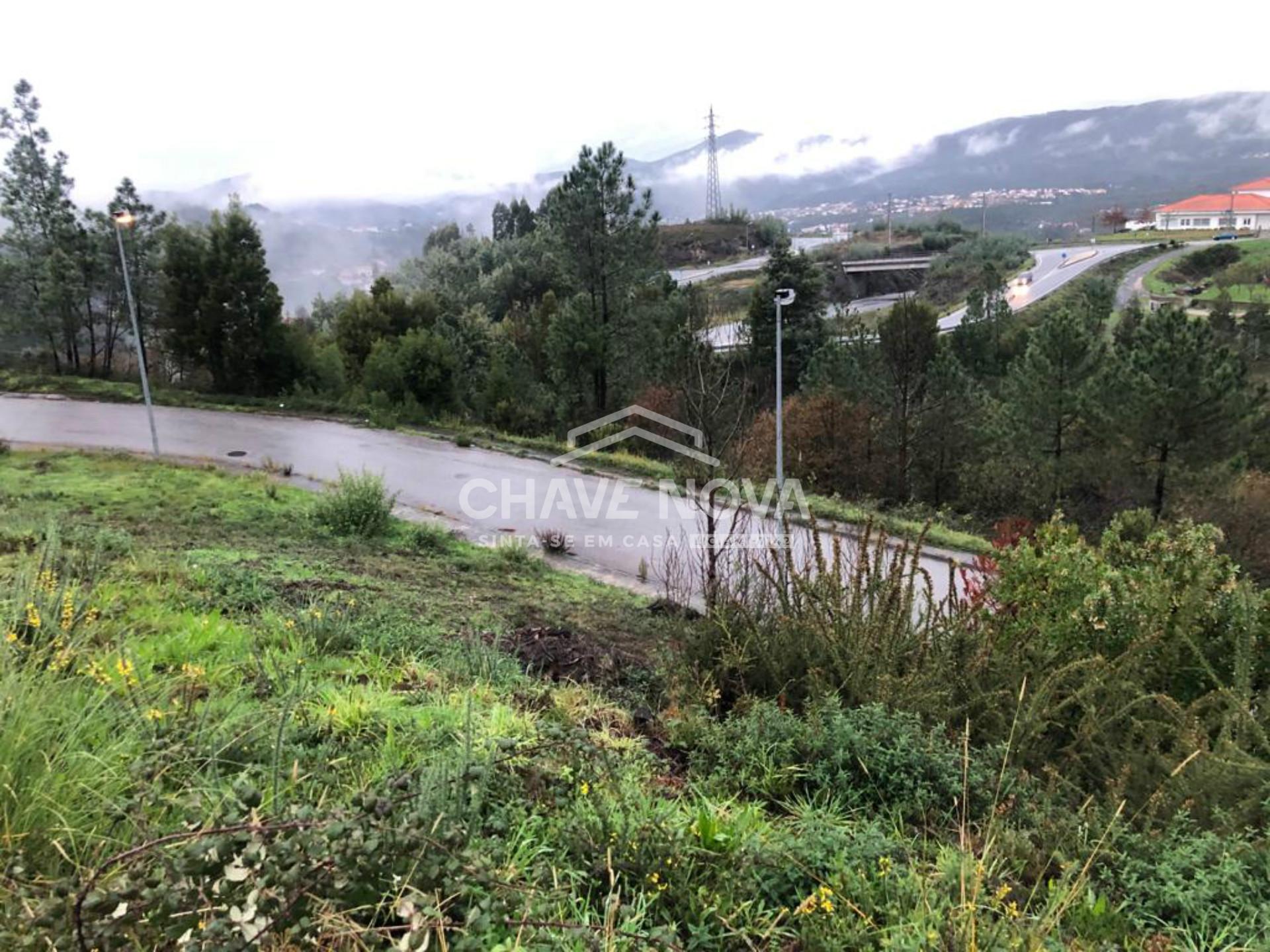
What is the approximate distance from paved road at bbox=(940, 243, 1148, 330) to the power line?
2957 cm

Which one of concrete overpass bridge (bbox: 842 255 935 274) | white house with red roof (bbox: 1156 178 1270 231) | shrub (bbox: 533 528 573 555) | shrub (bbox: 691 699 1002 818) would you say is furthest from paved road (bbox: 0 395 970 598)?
white house with red roof (bbox: 1156 178 1270 231)

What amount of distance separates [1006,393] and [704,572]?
18.8 metres

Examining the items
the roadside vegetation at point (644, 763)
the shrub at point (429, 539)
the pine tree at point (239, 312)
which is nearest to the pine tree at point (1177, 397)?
the roadside vegetation at point (644, 763)

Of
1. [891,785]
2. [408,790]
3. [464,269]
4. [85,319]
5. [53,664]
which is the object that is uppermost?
[464,269]

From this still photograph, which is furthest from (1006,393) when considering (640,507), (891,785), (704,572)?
(891,785)

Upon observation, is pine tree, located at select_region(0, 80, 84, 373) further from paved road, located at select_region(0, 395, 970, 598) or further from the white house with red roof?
the white house with red roof

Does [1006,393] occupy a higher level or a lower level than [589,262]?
lower

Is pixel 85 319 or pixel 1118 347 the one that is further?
pixel 85 319

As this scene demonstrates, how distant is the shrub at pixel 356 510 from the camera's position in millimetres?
10461

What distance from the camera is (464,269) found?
5397 cm

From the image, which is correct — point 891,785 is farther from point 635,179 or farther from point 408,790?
point 635,179

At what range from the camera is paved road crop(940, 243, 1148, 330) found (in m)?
54.3

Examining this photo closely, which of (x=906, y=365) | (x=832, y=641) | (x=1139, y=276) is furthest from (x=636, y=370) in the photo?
(x=1139, y=276)

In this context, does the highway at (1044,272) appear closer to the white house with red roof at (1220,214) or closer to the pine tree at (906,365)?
the white house with red roof at (1220,214)
